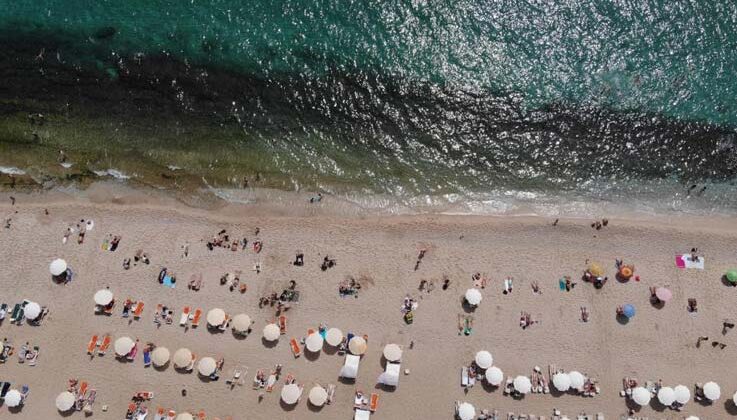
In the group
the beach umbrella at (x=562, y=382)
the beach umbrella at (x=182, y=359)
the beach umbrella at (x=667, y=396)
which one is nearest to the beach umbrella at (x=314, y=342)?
the beach umbrella at (x=182, y=359)

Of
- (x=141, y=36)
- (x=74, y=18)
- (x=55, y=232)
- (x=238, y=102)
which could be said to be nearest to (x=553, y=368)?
(x=238, y=102)

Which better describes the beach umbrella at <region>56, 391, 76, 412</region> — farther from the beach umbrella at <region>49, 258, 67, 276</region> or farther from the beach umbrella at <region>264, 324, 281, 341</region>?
the beach umbrella at <region>264, 324, 281, 341</region>

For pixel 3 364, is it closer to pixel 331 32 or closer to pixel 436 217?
pixel 436 217

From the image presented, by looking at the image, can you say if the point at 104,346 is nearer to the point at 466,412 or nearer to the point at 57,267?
the point at 57,267

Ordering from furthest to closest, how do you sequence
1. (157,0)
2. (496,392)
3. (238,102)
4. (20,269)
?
(157,0), (238,102), (20,269), (496,392)

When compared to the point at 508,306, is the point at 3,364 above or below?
below

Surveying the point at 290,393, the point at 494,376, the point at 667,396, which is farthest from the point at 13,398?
the point at 667,396

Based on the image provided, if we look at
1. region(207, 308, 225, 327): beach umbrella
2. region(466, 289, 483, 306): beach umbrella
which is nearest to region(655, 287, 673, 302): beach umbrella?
region(466, 289, 483, 306): beach umbrella
